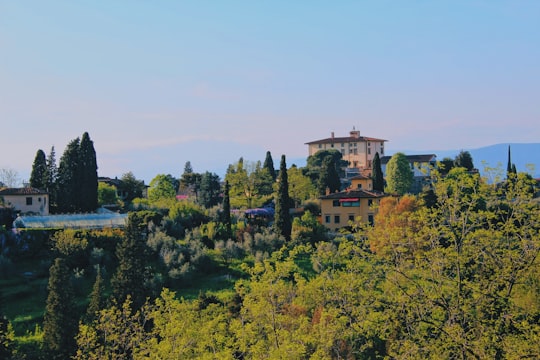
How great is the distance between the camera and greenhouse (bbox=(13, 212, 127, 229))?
45500mm

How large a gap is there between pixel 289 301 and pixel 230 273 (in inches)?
725

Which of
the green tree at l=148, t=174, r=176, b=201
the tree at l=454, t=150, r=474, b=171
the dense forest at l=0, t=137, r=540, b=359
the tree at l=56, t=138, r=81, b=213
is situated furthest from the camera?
the tree at l=454, t=150, r=474, b=171

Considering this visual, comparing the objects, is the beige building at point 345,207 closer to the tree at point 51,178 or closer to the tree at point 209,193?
Answer: the tree at point 209,193

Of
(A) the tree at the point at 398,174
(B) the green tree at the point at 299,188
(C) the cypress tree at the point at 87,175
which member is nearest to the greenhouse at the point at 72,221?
(C) the cypress tree at the point at 87,175

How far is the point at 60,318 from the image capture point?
2811cm

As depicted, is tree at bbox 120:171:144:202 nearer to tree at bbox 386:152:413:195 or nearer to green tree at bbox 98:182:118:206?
green tree at bbox 98:182:118:206

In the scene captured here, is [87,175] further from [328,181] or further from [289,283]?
[289,283]

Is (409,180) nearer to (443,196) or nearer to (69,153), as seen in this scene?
(69,153)

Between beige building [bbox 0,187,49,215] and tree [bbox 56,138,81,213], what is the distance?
1.59 m

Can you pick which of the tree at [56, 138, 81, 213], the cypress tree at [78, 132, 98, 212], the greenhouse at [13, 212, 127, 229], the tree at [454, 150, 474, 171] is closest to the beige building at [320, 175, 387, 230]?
the greenhouse at [13, 212, 127, 229]

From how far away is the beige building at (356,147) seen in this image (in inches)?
3981

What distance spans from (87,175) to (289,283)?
34.8 m

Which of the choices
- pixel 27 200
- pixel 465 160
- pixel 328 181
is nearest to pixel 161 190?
pixel 27 200

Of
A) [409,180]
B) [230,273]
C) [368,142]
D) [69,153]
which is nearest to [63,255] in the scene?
[230,273]
